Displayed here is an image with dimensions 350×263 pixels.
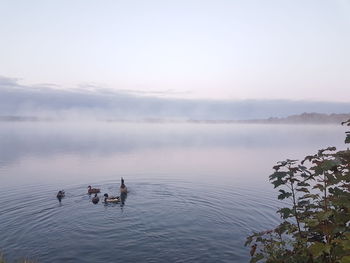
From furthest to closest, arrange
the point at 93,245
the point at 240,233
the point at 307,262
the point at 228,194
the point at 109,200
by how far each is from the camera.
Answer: the point at 228,194 < the point at 109,200 < the point at 240,233 < the point at 93,245 < the point at 307,262

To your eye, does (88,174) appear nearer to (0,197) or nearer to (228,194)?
(0,197)

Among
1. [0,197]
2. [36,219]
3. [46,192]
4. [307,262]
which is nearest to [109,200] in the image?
[36,219]

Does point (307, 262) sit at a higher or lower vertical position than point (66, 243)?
higher

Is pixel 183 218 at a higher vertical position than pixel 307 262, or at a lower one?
lower

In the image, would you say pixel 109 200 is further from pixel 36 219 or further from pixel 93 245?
pixel 93 245

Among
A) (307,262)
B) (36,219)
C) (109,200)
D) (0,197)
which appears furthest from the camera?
(0,197)

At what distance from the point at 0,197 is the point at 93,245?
17.5 metres

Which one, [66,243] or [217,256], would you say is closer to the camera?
[217,256]

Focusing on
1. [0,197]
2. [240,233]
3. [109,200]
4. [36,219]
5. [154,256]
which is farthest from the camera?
[0,197]

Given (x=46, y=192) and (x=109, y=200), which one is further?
(x=46, y=192)

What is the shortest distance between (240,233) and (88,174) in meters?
29.6

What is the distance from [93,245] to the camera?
63.4 feet

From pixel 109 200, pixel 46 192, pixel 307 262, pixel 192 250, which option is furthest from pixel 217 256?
pixel 46 192

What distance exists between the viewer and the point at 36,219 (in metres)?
24.4
